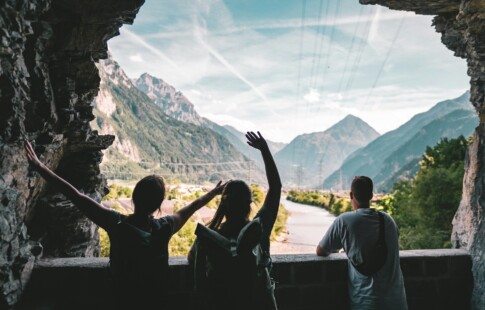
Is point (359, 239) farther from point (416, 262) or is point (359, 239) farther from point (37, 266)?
point (37, 266)

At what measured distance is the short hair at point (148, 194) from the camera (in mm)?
2184

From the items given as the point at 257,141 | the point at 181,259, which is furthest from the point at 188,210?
the point at 181,259

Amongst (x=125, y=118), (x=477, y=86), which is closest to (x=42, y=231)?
(x=477, y=86)

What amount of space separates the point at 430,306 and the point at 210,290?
2.76 metres

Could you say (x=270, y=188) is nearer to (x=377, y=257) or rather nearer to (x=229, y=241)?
(x=229, y=241)

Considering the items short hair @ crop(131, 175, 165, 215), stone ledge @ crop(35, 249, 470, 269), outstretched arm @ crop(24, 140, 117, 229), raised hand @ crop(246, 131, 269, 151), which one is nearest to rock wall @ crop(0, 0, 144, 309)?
stone ledge @ crop(35, 249, 470, 269)

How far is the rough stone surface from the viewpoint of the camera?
10.9ft

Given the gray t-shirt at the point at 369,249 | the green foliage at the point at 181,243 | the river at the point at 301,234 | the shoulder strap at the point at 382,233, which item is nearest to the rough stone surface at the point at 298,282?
the gray t-shirt at the point at 369,249

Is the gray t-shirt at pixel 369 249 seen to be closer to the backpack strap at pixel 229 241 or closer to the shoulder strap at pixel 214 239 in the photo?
the backpack strap at pixel 229 241

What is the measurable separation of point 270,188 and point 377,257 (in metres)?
0.98

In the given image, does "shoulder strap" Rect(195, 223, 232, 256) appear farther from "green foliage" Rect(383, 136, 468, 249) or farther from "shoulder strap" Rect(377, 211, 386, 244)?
"green foliage" Rect(383, 136, 468, 249)

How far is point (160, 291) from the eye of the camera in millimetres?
2252

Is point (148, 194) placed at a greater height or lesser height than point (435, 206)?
lesser

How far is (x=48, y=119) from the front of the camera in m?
4.07
